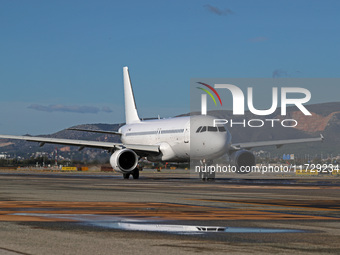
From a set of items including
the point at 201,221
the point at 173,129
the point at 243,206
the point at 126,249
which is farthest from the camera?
the point at 173,129

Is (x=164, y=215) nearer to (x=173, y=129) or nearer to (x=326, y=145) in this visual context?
(x=173, y=129)

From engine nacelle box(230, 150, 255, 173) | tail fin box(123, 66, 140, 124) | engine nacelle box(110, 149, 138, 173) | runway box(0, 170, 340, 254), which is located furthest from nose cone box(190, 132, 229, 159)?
runway box(0, 170, 340, 254)

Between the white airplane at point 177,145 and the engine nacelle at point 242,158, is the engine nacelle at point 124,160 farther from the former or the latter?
the engine nacelle at point 242,158

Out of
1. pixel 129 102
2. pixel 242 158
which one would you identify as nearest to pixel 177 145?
pixel 242 158

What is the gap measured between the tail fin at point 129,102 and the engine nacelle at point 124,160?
12577 millimetres

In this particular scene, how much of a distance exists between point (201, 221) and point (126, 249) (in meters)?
4.18

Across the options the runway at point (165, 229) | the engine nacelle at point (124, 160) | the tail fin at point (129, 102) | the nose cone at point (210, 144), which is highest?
the tail fin at point (129, 102)

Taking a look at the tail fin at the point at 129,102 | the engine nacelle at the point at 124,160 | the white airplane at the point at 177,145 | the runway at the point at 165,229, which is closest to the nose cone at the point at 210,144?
the white airplane at the point at 177,145

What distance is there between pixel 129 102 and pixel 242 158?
17541 millimetres

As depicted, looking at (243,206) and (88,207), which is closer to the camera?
(88,207)

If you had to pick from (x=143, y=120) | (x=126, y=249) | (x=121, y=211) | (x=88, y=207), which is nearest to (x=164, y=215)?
(x=121, y=211)

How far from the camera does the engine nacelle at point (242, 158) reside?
4644 cm

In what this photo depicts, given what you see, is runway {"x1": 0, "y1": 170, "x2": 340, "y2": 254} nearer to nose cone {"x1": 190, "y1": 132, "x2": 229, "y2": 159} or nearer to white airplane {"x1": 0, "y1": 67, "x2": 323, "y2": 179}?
nose cone {"x1": 190, "y1": 132, "x2": 229, "y2": 159}

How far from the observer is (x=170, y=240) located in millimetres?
10039
